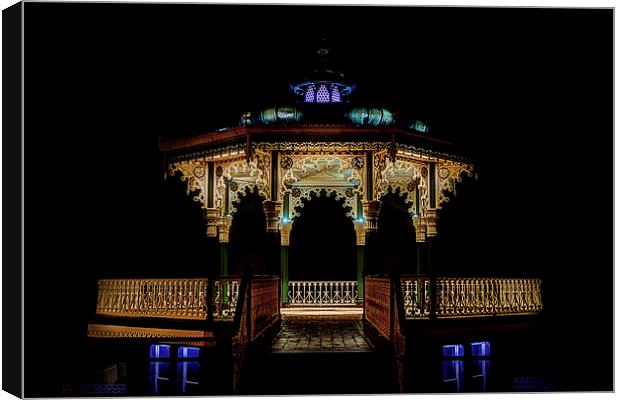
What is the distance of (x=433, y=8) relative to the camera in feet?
25.3

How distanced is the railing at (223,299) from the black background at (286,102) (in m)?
1.71

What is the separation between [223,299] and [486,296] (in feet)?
10.4

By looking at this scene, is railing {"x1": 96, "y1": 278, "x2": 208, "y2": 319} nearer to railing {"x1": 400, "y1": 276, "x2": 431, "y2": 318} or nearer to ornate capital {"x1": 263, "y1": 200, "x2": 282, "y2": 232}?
ornate capital {"x1": 263, "y1": 200, "x2": 282, "y2": 232}

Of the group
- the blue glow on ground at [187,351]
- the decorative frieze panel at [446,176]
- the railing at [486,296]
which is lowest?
the blue glow on ground at [187,351]

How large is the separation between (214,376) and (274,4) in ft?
11.8

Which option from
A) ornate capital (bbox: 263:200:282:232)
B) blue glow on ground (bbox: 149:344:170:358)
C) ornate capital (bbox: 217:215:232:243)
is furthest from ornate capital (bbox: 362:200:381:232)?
blue glow on ground (bbox: 149:344:170:358)

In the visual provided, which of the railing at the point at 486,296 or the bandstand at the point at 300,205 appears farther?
the railing at the point at 486,296

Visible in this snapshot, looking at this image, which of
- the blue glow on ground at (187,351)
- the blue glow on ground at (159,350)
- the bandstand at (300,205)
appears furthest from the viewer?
the blue glow on ground at (159,350)

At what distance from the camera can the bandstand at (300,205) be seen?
8.70m

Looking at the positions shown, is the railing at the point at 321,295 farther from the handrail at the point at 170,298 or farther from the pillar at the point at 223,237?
the handrail at the point at 170,298

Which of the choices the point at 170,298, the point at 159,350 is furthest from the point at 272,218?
the point at 159,350

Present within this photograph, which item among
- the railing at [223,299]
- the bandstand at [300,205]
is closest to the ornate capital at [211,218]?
the bandstand at [300,205]

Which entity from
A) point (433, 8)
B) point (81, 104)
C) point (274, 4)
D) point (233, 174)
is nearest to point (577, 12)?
point (433, 8)

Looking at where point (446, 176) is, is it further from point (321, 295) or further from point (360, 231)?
point (321, 295)
